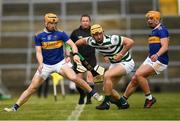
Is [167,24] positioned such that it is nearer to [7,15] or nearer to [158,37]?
[7,15]

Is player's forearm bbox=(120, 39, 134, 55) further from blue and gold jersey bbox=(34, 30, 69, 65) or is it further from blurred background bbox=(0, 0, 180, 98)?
blurred background bbox=(0, 0, 180, 98)

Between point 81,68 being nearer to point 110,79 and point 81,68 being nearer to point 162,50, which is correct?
point 110,79

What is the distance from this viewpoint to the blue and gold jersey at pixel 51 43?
41.2 ft

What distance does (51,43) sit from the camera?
41.4 feet

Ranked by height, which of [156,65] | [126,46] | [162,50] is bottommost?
[156,65]

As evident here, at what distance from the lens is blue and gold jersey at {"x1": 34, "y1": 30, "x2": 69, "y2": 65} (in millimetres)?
12570

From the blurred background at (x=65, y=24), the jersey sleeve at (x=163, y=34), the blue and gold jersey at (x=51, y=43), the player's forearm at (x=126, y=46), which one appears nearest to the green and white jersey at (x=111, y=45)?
the player's forearm at (x=126, y=46)

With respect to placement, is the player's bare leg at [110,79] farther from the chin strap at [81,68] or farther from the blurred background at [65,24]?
the blurred background at [65,24]

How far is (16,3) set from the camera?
33.7m

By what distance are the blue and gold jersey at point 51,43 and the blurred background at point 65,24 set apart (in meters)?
20.3

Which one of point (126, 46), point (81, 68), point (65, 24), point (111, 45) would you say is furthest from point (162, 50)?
point (65, 24)

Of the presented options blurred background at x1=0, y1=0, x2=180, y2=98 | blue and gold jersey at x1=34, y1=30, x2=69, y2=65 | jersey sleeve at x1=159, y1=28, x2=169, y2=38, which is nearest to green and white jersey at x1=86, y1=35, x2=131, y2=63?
blue and gold jersey at x1=34, y1=30, x2=69, y2=65

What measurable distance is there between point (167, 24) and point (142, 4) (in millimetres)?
1674

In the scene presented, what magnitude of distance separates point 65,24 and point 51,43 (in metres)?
21.1
